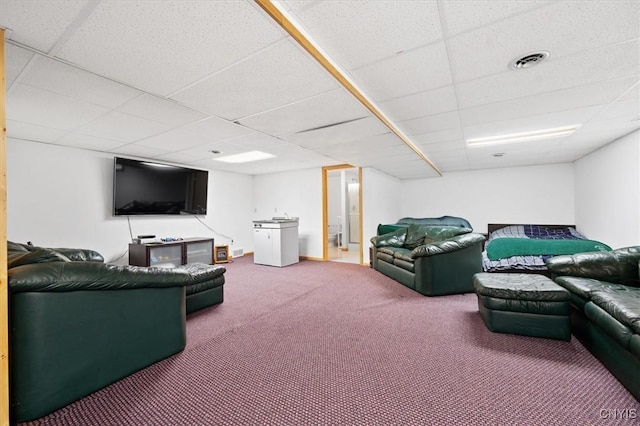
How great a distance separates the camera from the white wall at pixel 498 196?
5.90 metres

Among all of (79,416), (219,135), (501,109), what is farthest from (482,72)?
(79,416)

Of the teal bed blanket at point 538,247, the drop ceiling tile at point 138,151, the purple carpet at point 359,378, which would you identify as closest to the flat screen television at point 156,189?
the drop ceiling tile at point 138,151

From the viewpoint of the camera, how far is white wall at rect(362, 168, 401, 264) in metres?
5.77

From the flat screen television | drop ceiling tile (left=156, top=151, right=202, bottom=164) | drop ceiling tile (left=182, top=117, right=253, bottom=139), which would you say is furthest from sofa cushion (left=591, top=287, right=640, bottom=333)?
the flat screen television

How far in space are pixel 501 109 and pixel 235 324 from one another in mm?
3629

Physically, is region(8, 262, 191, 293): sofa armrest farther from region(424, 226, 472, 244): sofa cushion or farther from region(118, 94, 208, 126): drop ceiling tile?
region(424, 226, 472, 244): sofa cushion

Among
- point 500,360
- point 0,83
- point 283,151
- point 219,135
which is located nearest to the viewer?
point 0,83

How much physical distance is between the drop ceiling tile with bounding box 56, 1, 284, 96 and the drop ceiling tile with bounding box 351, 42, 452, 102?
0.84 m

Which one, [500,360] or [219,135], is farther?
[219,135]

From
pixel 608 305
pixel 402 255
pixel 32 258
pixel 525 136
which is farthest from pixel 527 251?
pixel 32 258

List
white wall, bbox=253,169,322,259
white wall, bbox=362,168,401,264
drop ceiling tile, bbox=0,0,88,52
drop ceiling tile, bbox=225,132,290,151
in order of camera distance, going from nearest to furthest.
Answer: drop ceiling tile, bbox=0,0,88,52 → drop ceiling tile, bbox=225,132,290,151 → white wall, bbox=362,168,401,264 → white wall, bbox=253,169,322,259

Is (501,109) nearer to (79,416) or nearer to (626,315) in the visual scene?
(626,315)

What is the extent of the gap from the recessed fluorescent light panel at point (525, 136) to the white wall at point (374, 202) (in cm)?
218

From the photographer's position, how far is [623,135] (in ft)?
12.1
